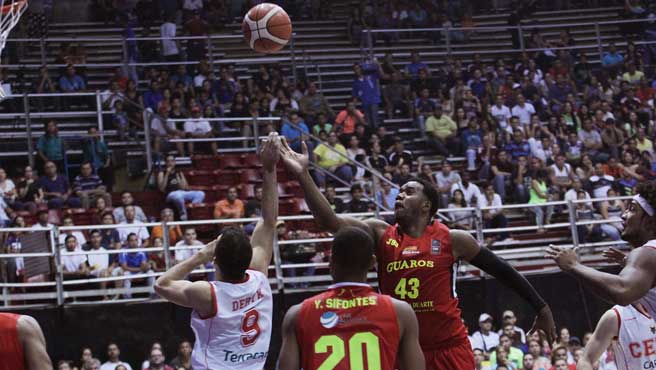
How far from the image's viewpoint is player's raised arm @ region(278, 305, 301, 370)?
19.4 feet

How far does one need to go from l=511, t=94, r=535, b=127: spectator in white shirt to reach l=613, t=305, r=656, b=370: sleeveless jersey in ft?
53.4

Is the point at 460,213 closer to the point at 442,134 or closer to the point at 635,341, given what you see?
the point at 442,134

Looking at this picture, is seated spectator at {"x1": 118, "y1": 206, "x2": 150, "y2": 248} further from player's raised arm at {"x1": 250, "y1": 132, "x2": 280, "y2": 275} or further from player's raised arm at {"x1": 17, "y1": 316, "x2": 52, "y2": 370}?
player's raised arm at {"x1": 17, "y1": 316, "x2": 52, "y2": 370}

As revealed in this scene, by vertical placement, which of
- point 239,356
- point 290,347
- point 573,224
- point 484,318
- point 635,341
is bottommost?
point 484,318

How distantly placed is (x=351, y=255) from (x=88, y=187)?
14.1 meters

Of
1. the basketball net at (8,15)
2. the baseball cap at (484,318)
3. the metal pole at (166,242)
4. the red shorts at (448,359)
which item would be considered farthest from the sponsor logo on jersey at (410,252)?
the basketball net at (8,15)

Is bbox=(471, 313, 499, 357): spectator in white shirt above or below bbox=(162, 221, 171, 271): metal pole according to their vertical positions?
below

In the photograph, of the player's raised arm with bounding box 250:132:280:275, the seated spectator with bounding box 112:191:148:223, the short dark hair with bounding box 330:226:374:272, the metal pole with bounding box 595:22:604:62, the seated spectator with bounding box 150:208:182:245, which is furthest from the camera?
the metal pole with bounding box 595:22:604:62

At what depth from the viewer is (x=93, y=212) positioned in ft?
59.6

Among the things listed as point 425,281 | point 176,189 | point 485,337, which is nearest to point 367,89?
point 176,189

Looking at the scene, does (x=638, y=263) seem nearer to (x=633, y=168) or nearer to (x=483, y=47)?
(x=633, y=168)

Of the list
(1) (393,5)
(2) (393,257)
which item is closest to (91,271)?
(2) (393,257)

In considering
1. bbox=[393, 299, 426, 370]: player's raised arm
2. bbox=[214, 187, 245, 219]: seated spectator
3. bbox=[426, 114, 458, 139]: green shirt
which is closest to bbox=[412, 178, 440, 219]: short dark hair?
bbox=[393, 299, 426, 370]: player's raised arm

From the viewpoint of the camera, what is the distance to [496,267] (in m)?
8.09
